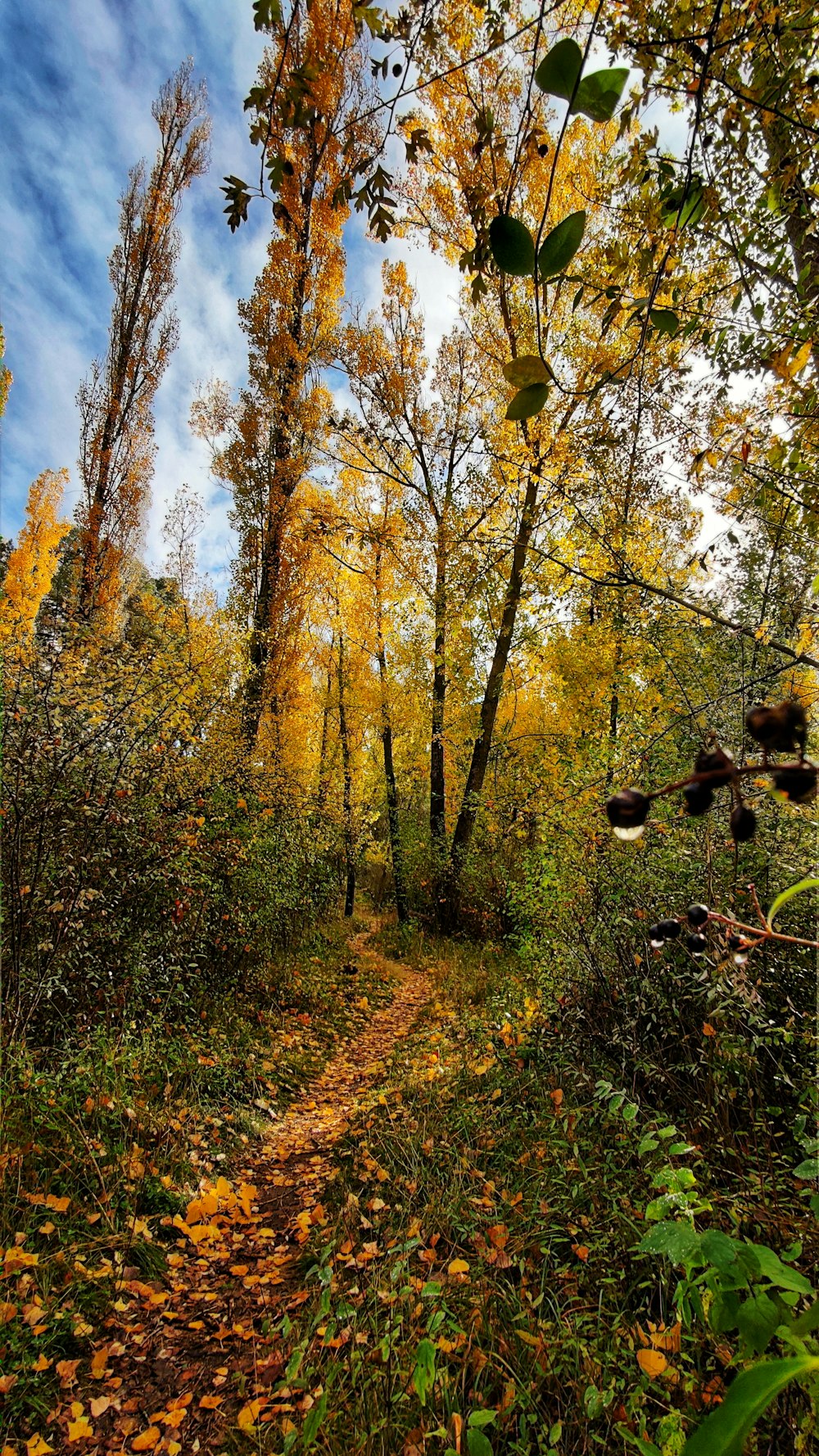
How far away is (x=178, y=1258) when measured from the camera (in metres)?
3.04

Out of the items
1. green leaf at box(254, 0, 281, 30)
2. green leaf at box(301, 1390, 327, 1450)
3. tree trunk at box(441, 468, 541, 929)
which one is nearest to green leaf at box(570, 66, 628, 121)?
green leaf at box(254, 0, 281, 30)

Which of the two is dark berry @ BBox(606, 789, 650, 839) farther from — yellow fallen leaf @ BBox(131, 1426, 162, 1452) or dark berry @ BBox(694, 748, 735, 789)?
yellow fallen leaf @ BBox(131, 1426, 162, 1452)

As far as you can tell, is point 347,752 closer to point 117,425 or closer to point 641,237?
point 117,425

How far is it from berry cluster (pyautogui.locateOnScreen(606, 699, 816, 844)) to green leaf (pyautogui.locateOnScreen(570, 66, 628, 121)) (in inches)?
30.7

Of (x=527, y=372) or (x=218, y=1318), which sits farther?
(x=218, y=1318)

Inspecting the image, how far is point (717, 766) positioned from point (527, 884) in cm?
520

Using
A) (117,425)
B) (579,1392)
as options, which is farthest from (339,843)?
(117,425)

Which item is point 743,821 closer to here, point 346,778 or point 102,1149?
point 102,1149

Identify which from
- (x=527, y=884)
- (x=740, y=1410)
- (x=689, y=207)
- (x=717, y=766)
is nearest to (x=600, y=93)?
(x=689, y=207)

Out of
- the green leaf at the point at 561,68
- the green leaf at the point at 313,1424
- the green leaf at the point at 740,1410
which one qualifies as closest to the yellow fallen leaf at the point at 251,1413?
the green leaf at the point at 313,1424

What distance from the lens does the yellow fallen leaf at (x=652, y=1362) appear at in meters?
1.80

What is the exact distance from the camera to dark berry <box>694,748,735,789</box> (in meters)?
0.36

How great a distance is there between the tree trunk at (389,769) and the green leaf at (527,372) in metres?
10.3

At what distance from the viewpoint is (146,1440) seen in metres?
2.17
